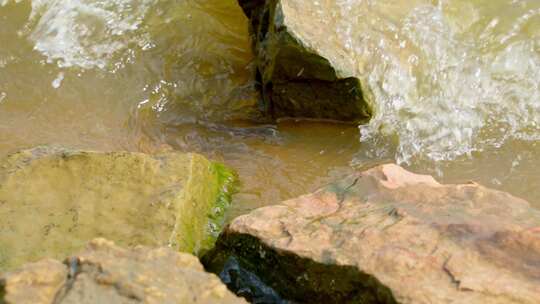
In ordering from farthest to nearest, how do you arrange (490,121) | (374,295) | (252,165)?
(490,121) < (252,165) < (374,295)

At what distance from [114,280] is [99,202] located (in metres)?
1.02

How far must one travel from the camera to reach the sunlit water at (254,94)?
3764 millimetres

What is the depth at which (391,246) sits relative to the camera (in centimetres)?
239

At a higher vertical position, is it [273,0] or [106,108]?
[273,0]

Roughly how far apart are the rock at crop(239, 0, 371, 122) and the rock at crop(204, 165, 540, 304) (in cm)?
103

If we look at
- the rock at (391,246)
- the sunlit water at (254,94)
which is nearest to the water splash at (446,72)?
the sunlit water at (254,94)

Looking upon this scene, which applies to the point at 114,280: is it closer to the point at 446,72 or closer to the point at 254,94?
the point at 254,94

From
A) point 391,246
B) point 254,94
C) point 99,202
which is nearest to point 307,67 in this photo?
point 254,94

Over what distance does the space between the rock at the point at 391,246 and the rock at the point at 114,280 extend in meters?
0.53

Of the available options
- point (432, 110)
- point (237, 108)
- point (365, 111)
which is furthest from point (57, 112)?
point (432, 110)

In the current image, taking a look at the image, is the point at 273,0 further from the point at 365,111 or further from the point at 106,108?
the point at 106,108

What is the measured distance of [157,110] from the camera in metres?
4.21

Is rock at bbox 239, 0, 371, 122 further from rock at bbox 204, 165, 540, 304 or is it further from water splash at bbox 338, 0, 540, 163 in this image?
rock at bbox 204, 165, 540, 304

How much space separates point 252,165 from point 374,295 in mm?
1503
